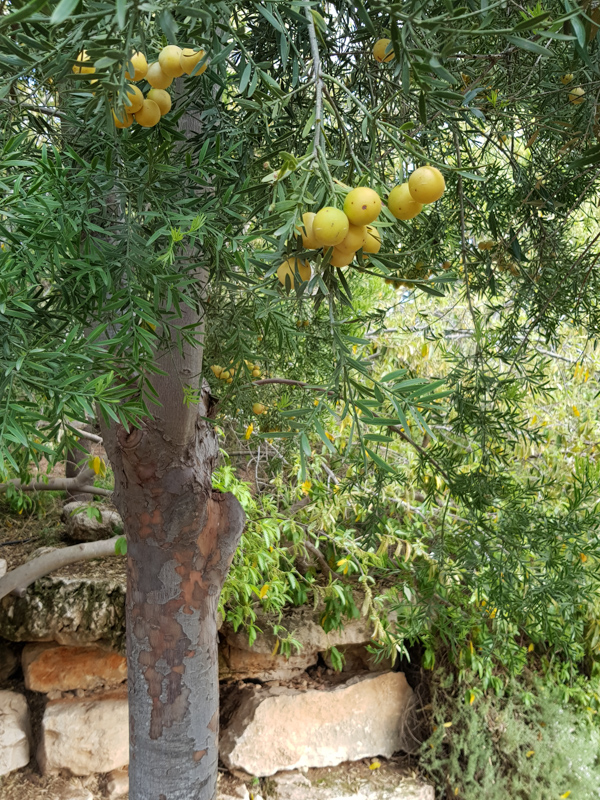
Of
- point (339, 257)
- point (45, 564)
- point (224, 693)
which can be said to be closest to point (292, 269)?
point (339, 257)

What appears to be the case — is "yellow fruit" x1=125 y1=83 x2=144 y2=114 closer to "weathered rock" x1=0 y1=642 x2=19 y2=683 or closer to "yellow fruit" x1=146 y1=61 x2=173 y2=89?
"yellow fruit" x1=146 y1=61 x2=173 y2=89

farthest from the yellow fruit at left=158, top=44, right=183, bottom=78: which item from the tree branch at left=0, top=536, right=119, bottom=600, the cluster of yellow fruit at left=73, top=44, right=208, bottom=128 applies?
the tree branch at left=0, top=536, right=119, bottom=600

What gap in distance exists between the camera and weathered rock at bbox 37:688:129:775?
2650 mm

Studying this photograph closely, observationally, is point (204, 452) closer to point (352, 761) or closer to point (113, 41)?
point (113, 41)

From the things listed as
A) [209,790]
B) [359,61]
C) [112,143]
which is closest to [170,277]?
[112,143]

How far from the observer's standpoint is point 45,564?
2502mm

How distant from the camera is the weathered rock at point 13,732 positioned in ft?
8.57

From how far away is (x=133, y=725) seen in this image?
1.80 m

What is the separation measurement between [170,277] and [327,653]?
9.42 ft

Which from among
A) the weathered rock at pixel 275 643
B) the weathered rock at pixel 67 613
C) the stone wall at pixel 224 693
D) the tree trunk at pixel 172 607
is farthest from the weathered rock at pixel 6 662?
the tree trunk at pixel 172 607

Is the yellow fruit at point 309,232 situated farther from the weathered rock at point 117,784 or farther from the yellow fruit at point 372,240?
the weathered rock at point 117,784

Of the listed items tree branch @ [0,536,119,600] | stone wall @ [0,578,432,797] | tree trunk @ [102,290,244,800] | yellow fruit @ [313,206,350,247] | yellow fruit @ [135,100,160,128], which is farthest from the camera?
stone wall @ [0,578,432,797]

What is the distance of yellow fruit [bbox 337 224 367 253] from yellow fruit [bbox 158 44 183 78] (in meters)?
0.21

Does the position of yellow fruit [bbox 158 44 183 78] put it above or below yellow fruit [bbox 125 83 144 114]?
above
